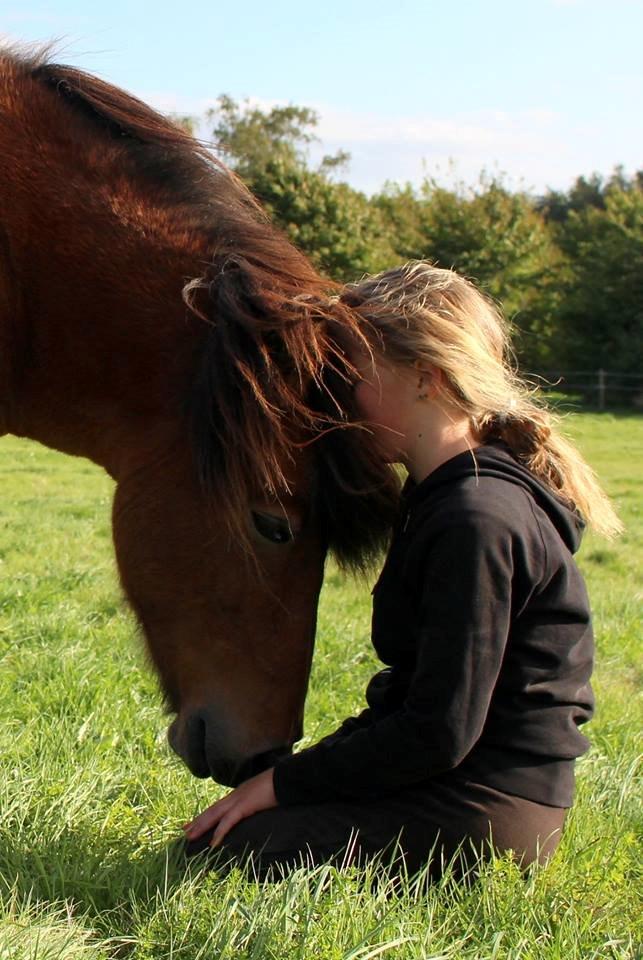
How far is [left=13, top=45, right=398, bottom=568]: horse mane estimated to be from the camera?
237cm

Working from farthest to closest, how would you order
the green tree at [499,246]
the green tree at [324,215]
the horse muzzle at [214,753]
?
1. the green tree at [499,246]
2. the green tree at [324,215]
3. the horse muzzle at [214,753]

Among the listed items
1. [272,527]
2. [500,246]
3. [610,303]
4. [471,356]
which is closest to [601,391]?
[610,303]

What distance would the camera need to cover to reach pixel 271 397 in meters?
2.38

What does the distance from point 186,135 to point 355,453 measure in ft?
3.64

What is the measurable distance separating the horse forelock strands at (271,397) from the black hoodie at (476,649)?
0.21 metres

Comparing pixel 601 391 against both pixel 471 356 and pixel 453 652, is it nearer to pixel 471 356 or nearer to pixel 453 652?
pixel 471 356

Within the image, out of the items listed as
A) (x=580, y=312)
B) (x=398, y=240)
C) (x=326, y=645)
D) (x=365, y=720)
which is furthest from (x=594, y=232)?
(x=365, y=720)

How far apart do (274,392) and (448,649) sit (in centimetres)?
72

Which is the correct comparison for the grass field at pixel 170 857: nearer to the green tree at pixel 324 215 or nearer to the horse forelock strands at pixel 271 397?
the horse forelock strands at pixel 271 397

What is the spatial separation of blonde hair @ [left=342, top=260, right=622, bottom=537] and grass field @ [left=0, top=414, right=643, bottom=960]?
670 millimetres

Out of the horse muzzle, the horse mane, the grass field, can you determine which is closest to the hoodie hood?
the horse mane

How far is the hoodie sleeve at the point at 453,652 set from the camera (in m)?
2.19

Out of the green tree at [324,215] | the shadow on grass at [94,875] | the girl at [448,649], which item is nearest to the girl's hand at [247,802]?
the girl at [448,649]

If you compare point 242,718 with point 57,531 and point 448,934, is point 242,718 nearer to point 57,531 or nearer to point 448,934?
point 448,934
